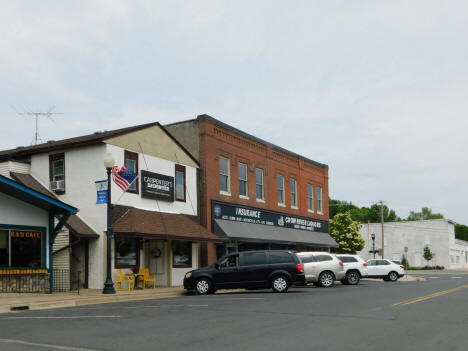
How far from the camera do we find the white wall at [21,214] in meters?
21.1

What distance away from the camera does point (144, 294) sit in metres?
21.5

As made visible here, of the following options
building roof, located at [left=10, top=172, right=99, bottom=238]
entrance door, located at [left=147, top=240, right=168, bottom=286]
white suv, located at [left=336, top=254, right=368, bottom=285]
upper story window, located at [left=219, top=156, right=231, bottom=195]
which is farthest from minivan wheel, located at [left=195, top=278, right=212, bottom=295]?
upper story window, located at [left=219, top=156, right=231, bottom=195]

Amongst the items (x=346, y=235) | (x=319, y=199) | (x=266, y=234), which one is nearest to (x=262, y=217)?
(x=266, y=234)

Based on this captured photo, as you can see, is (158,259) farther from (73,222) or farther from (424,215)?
(424,215)

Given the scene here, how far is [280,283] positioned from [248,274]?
1.30 m

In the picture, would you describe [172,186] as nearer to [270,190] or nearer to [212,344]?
[270,190]

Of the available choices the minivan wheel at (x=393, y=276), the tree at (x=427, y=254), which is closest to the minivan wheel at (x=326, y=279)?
the minivan wheel at (x=393, y=276)

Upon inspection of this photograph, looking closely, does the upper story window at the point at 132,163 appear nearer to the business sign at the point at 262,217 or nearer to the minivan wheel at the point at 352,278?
the business sign at the point at 262,217

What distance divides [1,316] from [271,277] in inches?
438

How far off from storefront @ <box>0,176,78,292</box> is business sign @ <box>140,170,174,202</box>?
17.8ft

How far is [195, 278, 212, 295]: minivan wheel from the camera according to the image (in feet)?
75.4

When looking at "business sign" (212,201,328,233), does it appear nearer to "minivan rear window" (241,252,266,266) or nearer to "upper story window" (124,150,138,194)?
"upper story window" (124,150,138,194)

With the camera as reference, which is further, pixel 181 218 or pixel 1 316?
pixel 181 218

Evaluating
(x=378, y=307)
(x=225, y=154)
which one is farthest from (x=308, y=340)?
(x=225, y=154)
